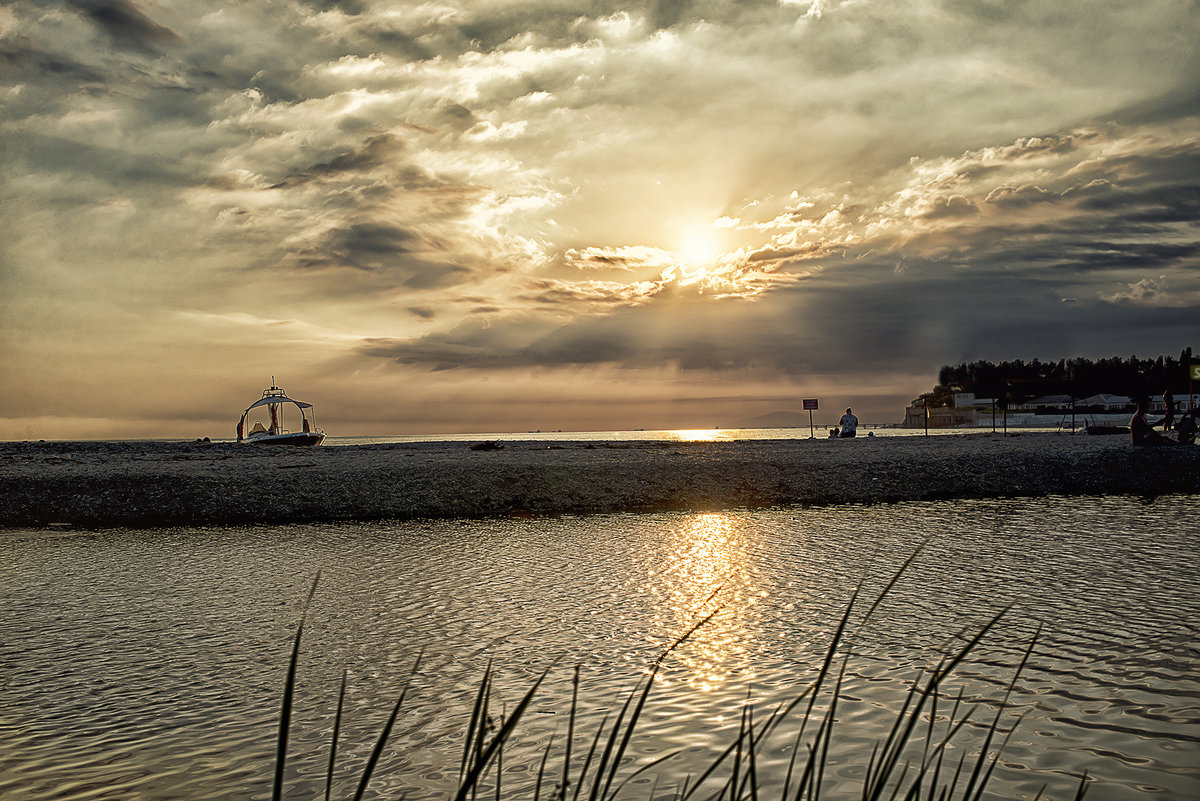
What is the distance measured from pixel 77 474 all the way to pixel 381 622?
67.3 feet

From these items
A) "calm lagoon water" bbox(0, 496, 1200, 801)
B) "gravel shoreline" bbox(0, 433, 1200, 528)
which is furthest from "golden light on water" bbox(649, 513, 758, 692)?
"gravel shoreline" bbox(0, 433, 1200, 528)

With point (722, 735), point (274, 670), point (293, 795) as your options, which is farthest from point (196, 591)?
point (722, 735)

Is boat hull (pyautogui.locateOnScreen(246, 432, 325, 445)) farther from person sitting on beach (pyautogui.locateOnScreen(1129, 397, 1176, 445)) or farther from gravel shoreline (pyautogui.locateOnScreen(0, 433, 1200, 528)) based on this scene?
person sitting on beach (pyautogui.locateOnScreen(1129, 397, 1176, 445))

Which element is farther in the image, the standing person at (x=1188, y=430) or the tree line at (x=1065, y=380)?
the tree line at (x=1065, y=380)

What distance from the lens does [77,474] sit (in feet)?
81.3

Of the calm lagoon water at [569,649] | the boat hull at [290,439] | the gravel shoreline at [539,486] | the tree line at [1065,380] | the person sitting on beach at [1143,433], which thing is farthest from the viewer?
the tree line at [1065,380]

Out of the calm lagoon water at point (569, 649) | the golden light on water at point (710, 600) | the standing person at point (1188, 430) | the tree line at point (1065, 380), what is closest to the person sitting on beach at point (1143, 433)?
the standing person at point (1188, 430)

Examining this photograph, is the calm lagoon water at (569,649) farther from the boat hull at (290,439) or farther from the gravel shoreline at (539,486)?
the boat hull at (290,439)

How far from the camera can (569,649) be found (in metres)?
7.91

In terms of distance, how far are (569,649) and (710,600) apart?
2714 millimetres

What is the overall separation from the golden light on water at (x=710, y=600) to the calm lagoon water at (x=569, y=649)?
5 centimetres

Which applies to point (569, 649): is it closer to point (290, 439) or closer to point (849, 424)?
point (849, 424)

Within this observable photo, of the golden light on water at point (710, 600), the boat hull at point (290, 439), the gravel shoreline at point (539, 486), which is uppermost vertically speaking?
the boat hull at point (290, 439)

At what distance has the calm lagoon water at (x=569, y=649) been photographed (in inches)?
206
